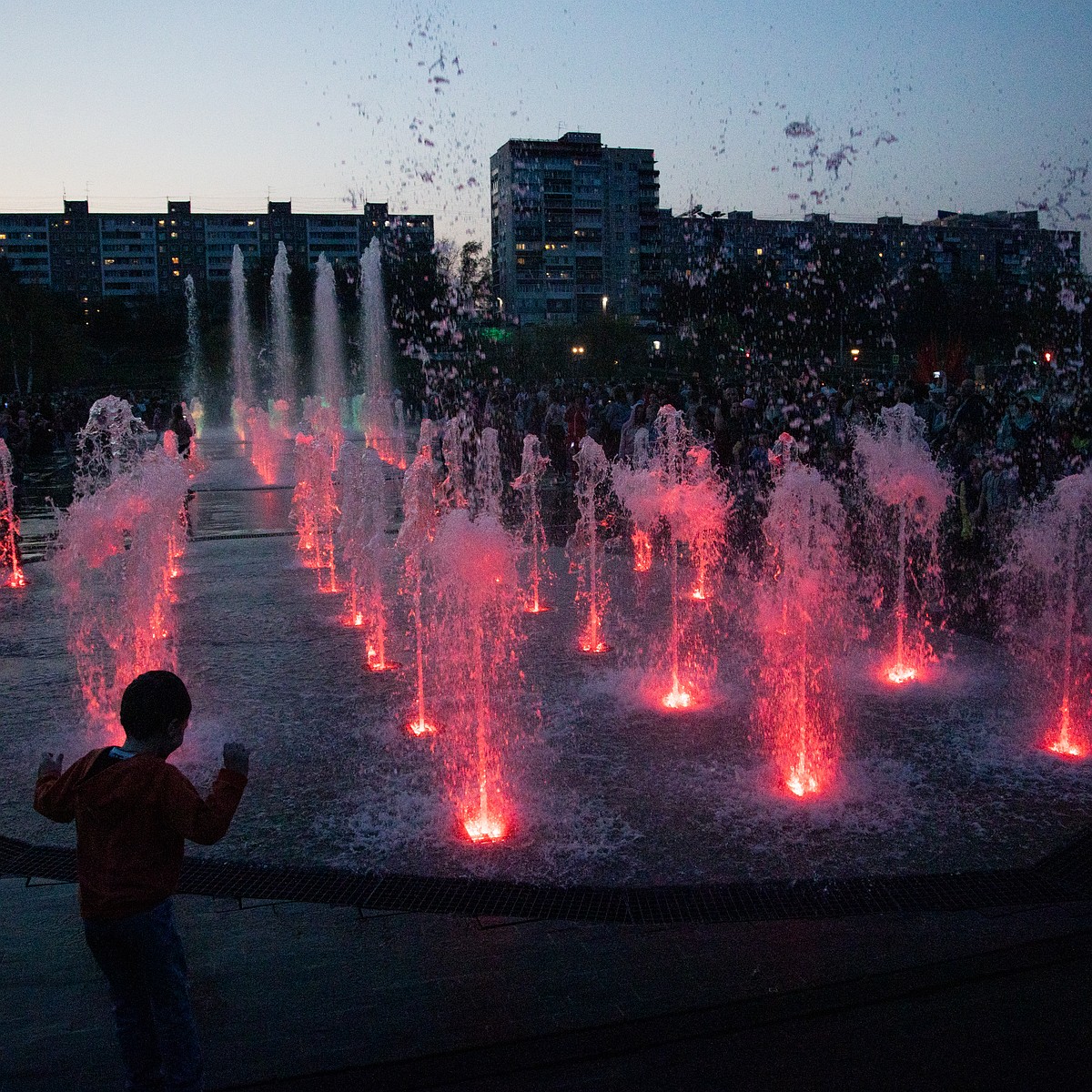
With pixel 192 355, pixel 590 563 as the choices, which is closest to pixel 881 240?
pixel 192 355

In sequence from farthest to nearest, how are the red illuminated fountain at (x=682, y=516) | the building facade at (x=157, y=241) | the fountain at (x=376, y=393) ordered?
1. the building facade at (x=157, y=241)
2. the fountain at (x=376, y=393)
3. the red illuminated fountain at (x=682, y=516)

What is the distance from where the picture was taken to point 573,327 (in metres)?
57.1

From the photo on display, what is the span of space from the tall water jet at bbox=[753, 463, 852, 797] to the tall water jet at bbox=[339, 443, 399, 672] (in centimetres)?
282

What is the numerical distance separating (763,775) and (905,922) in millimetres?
1639

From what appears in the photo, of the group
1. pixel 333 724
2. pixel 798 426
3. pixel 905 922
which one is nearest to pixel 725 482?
pixel 798 426

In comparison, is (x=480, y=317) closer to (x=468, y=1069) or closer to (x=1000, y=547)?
(x=1000, y=547)

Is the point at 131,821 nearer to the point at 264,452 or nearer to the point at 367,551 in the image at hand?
the point at 367,551

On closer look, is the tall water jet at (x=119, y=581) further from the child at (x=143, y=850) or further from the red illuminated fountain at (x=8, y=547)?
the child at (x=143, y=850)

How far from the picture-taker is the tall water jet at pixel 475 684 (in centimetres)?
541

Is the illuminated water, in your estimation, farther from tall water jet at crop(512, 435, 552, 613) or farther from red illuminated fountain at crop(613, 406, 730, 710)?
tall water jet at crop(512, 435, 552, 613)

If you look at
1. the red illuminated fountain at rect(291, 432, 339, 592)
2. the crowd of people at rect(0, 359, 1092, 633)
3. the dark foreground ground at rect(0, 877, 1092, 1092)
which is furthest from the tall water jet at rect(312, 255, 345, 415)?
the dark foreground ground at rect(0, 877, 1092, 1092)

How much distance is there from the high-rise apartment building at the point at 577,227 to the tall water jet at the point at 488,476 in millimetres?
106564

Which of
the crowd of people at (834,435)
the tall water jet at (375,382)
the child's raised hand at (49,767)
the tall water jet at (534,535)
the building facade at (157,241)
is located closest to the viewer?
the child's raised hand at (49,767)

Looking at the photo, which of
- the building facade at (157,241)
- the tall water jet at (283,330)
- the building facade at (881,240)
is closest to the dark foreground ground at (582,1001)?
the tall water jet at (283,330)
